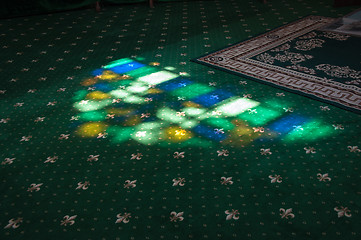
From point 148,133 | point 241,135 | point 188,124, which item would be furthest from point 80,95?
point 241,135

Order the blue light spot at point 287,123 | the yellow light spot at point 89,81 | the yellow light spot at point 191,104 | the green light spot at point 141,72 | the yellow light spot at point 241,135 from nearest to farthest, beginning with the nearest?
the yellow light spot at point 241,135
the blue light spot at point 287,123
the yellow light spot at point 191,104
the yellow light spot at point 89,81
the green light spot at point 141,72

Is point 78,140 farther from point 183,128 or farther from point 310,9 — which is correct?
point 310,9

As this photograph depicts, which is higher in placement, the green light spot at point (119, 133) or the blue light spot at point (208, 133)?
the blue light spot at point (208, 133)

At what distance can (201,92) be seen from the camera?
9.55 ft

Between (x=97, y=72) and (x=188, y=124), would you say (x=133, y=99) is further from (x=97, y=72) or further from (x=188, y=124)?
(x=97, y=72)

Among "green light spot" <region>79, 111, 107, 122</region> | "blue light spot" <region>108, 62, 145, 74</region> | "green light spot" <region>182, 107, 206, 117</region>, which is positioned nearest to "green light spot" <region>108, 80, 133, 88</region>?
"blue light spot" <region>108, 62, 145, 74</region>

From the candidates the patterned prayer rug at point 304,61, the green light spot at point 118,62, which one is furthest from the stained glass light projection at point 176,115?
the patterned prayer rug at point 304,61

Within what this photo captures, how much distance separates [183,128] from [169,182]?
56cm

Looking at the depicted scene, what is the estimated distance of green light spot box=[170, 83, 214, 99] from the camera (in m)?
2.88

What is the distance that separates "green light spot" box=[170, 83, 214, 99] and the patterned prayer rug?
0.40 metres

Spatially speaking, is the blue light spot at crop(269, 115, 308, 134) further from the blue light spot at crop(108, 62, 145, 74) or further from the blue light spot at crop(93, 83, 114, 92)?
the blue light spot at crop(108, 62, 145, 74)

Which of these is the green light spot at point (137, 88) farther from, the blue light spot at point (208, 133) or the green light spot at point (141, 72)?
the blue light spot at point (208, 133)

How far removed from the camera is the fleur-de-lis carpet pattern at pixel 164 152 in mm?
1717

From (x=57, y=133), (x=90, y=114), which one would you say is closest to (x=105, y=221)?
(x=57, y=133)
